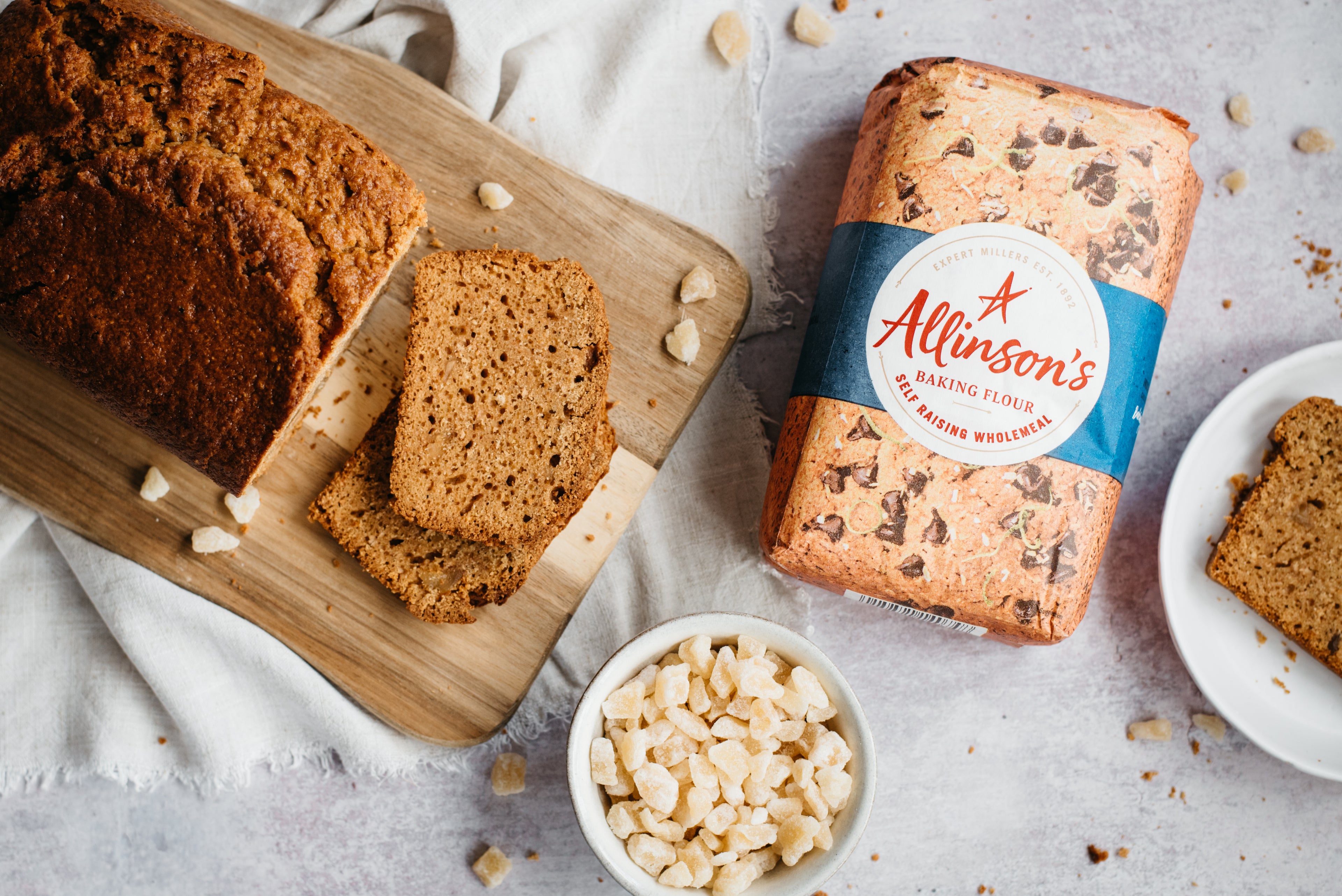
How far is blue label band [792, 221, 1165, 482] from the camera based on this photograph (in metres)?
1.86

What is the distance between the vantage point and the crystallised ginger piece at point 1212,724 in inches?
93.8

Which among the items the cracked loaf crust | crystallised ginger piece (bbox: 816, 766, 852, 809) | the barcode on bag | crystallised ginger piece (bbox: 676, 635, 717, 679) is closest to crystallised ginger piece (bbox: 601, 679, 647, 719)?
crystallised ginger piece (bbox: 676, 635, 717, 679)

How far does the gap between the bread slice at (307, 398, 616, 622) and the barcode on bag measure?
2.34 ft

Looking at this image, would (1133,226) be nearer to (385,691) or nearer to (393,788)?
(385,691)

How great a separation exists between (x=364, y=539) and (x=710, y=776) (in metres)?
1.04

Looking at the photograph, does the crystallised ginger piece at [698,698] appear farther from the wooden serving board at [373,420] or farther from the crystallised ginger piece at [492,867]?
the crystallised ginger piece at [492,867]

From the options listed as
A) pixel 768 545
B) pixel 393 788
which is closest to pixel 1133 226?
pixel 768 545

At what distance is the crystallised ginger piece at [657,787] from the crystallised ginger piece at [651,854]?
8cm

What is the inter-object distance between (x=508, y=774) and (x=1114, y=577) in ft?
5.93

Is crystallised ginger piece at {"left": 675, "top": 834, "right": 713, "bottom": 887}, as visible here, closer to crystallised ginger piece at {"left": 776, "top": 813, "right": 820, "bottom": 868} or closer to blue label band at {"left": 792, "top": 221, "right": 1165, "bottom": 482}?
crystallised ginger piece at {"left": 776, "top": 813, "right": 820, "bottom": 868}

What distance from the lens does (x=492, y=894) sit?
234 cm

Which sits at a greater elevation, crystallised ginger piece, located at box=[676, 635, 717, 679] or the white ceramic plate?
the white ceramic plate

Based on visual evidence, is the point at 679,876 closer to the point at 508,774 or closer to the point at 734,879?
the point at 734,879

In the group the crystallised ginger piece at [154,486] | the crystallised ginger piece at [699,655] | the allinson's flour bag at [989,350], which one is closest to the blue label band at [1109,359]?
the allinson's flour bag at [989,350]
